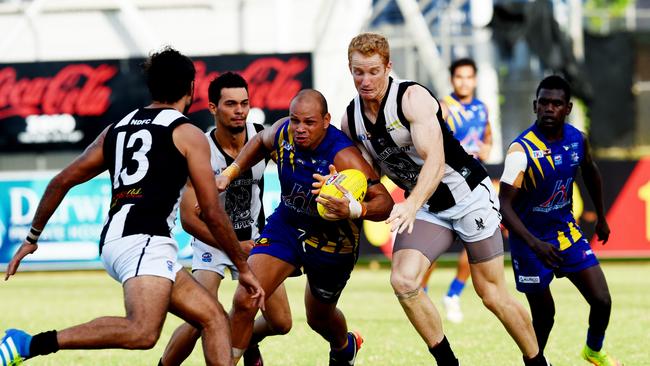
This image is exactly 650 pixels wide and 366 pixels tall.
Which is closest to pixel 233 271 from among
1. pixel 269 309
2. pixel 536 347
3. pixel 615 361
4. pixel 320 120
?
pixel 269 309

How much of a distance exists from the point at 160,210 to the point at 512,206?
2.91m

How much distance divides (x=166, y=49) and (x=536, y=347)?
3.19 m

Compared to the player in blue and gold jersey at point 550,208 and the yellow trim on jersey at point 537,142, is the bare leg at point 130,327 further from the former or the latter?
the yellow trim on jersey at point 537,142

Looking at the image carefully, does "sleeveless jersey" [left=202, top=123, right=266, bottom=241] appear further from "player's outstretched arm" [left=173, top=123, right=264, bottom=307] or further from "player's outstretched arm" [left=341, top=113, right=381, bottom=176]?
"player's outstretched arm" [left=173, top=123, right=264, bottom=307]

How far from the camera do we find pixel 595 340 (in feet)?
28.7

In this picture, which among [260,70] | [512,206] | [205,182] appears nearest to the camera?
[205,182]

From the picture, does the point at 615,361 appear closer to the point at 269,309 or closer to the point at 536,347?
the point at 536,347

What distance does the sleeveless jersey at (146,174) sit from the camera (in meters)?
6.80

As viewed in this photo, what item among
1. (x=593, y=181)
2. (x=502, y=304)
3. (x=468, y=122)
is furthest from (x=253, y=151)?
(x=468, y=122)

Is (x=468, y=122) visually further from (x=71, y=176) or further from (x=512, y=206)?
(x=71, y=176)

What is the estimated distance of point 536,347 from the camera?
8.05 meters

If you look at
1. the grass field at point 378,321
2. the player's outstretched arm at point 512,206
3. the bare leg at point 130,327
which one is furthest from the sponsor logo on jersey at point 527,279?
the bare leg at point 130,327

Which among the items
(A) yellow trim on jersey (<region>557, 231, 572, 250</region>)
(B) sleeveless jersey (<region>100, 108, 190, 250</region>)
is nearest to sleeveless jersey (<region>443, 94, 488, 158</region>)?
(A) yellow trim on jersey (<region>557, 231, 572, 250</region>)

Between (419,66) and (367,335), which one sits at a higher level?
(419,66)
